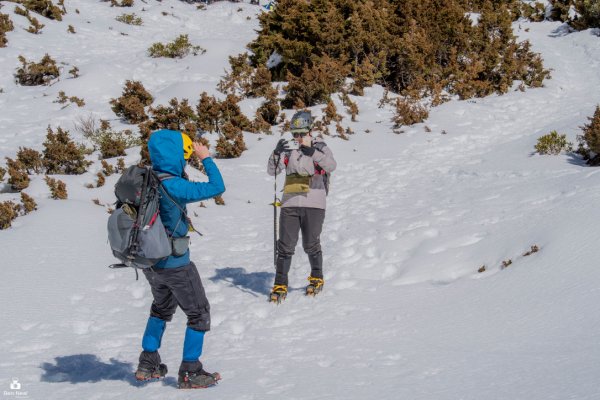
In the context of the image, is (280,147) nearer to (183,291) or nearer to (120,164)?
(183,291)

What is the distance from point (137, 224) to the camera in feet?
10.7

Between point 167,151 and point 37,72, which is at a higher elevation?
point 37,72

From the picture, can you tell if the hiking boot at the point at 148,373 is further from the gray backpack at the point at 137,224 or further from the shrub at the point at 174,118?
the shrub at the point at 174,118

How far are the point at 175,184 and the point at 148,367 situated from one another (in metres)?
1.37

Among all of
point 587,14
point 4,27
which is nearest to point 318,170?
point 587,14

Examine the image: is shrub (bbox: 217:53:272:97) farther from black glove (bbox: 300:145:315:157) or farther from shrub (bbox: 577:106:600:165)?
black glove (bbox: 300:145:315:157)

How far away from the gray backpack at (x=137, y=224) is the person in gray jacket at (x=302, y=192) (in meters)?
2.45

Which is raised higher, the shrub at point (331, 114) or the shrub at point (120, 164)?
the shrub at point (331, 114)

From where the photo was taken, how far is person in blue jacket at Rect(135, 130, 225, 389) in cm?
351

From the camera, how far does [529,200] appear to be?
285 inches

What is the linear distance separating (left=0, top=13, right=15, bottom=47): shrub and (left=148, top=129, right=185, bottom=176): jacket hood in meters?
19.1

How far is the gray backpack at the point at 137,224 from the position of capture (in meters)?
3.27

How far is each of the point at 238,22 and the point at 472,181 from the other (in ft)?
67.5

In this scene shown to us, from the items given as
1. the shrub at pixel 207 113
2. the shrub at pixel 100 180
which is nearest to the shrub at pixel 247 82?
the shrub at pixel 207 113
